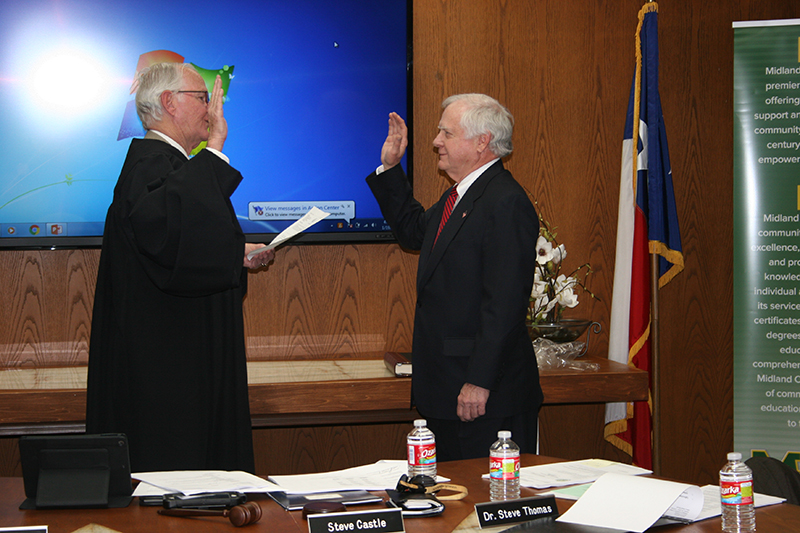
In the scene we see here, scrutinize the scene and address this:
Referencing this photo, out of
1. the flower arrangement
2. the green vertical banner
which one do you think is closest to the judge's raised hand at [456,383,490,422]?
the flower arrangement

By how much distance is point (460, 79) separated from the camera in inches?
128

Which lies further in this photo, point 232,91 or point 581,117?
point 581,117

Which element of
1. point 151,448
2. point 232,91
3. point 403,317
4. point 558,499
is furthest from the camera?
point 403,317

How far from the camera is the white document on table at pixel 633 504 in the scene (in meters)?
1.13

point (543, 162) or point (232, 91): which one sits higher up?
point (232, 91)

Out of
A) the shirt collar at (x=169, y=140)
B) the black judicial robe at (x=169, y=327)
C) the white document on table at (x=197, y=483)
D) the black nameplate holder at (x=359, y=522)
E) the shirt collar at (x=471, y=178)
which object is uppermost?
the shirt collar at (x=169, y=140)

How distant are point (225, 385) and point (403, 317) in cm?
138

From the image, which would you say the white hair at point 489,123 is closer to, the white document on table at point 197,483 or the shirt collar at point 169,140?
the shirt collar at point 169,140

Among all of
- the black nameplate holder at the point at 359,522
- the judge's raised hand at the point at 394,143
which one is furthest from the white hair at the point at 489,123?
the black nameplate holder at the point at 359,522

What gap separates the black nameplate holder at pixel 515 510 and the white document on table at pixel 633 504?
0.12 feet

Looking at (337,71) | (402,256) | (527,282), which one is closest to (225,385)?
(527,282)

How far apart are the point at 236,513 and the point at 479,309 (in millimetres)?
1193

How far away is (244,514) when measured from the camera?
1.17 metres

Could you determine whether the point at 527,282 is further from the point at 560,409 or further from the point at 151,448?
the point at 560,409
